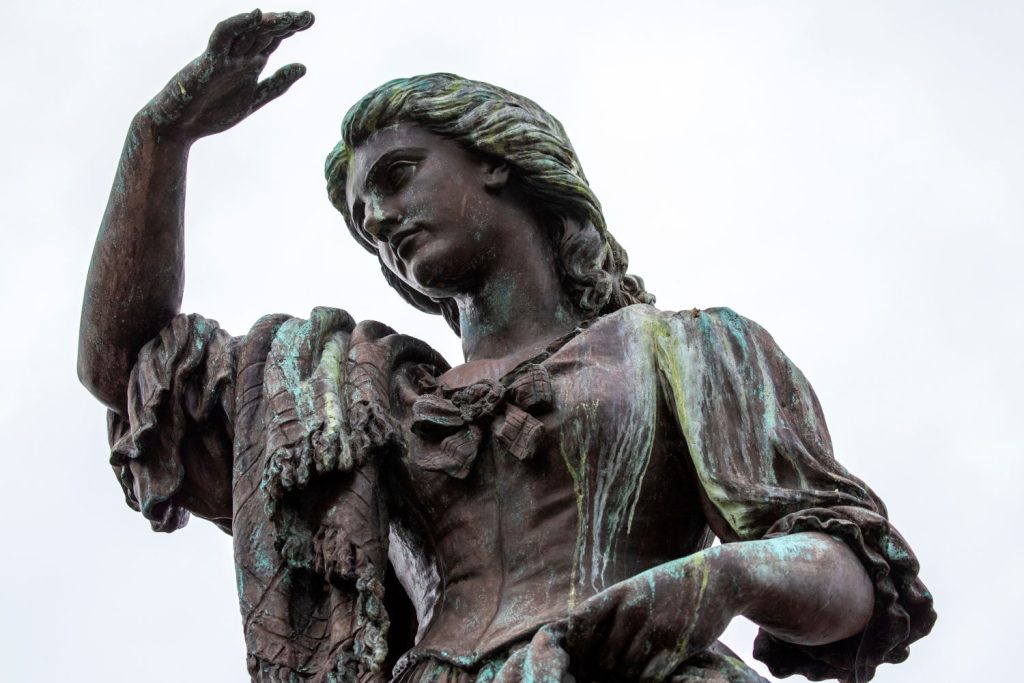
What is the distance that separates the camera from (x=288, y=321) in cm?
945

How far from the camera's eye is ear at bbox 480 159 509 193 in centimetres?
948

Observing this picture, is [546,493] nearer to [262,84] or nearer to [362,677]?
[362,677]

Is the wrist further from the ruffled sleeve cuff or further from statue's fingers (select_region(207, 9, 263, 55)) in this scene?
the ruffled sleeve cuff

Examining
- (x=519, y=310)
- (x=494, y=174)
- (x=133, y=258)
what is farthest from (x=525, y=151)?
(x=133, y=258)

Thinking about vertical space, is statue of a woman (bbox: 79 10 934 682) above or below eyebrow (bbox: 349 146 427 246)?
below

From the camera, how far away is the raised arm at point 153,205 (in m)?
9.34

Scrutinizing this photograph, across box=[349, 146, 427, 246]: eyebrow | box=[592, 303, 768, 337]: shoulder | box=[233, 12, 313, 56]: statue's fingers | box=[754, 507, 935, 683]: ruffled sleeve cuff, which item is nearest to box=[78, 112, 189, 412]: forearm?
box=[233, 12, 313, 56]: statue's fingers

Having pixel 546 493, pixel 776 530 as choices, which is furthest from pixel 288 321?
pixel 776 530

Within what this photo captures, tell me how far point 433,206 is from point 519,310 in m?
0.56

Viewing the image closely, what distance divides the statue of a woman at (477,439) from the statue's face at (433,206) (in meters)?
0.01

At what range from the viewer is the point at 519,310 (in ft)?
31.2

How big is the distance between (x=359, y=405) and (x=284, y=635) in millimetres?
923

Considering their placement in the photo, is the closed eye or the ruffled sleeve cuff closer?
the ruffled sleeve cuff

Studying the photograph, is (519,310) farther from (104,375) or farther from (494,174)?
(104,375)
